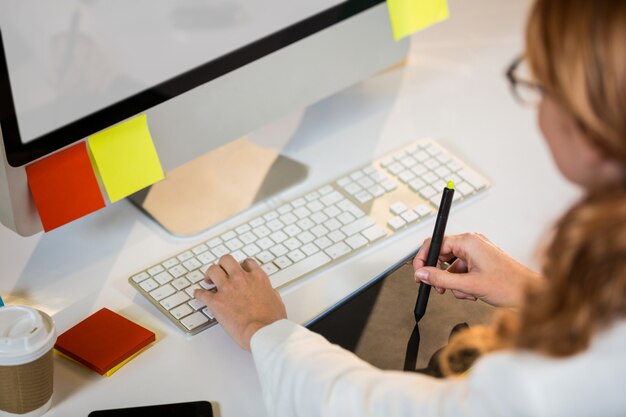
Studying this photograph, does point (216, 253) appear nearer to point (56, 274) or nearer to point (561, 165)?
point (56, 274)

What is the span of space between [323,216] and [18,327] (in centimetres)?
41

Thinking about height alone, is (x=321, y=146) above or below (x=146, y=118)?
below

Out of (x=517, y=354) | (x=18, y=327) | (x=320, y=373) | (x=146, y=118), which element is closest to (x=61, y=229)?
(x=146, y=118)

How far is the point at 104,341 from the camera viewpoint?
861mm

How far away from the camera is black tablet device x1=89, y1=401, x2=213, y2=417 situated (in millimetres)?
790

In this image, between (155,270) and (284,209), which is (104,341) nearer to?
(155,270)

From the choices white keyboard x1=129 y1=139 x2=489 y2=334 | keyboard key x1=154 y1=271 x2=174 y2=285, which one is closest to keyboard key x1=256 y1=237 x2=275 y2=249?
white keyboard x1=129 y1=139 x2=489 y2=334

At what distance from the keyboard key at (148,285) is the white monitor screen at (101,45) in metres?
0.19

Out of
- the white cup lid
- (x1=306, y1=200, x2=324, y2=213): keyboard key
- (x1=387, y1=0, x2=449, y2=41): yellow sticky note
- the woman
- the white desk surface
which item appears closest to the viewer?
the woman

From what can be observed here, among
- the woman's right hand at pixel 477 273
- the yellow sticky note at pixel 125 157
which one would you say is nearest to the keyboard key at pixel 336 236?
the woman's right hand at pixel 477 273

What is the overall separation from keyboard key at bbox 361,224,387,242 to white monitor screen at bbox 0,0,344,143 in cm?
26

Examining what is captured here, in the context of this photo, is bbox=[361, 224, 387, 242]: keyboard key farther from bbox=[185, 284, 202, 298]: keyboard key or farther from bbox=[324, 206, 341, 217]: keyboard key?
bbox=[185, 284, 202, 298]: keyboard key

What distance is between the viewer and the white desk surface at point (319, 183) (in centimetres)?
84

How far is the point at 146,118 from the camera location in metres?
0.93
